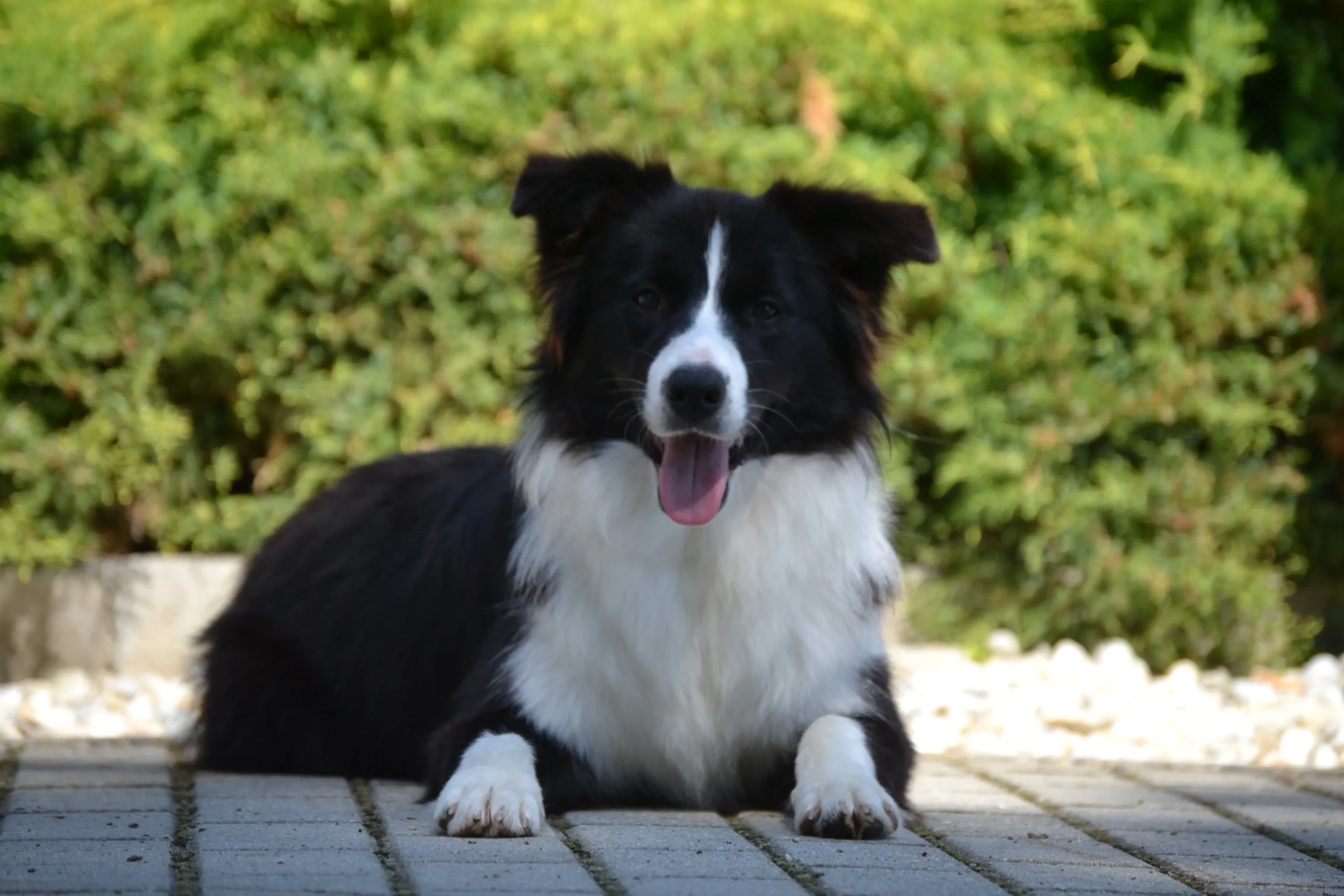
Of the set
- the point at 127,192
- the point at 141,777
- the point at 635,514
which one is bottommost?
the point at 141,777

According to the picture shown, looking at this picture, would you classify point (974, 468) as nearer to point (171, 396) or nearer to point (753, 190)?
point (753, 190)

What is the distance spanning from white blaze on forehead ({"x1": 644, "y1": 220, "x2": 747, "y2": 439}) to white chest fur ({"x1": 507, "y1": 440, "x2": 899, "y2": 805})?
0.28 metres

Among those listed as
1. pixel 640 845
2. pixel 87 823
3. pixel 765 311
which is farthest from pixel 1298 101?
A: pixel 87 823

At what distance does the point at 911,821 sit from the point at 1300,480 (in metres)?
3.70

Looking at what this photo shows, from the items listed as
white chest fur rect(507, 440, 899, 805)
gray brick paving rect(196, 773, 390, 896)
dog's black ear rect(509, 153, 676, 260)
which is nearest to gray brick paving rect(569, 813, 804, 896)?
white chest fur rect(507, 440, 899, 805)

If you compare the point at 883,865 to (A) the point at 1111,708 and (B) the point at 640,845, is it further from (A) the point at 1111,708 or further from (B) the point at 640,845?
(A) the point at 1111,708

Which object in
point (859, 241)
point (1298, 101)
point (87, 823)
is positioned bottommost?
point (87, 823)

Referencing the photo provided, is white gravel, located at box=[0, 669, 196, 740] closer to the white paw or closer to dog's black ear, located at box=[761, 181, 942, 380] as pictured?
the white paw

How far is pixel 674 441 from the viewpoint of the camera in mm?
3805

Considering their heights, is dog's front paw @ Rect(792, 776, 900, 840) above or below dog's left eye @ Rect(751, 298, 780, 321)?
below

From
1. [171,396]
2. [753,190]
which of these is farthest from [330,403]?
[753,190]

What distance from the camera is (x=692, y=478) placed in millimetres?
3822

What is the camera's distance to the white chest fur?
3926mm

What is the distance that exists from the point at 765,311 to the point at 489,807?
52.0 inches
